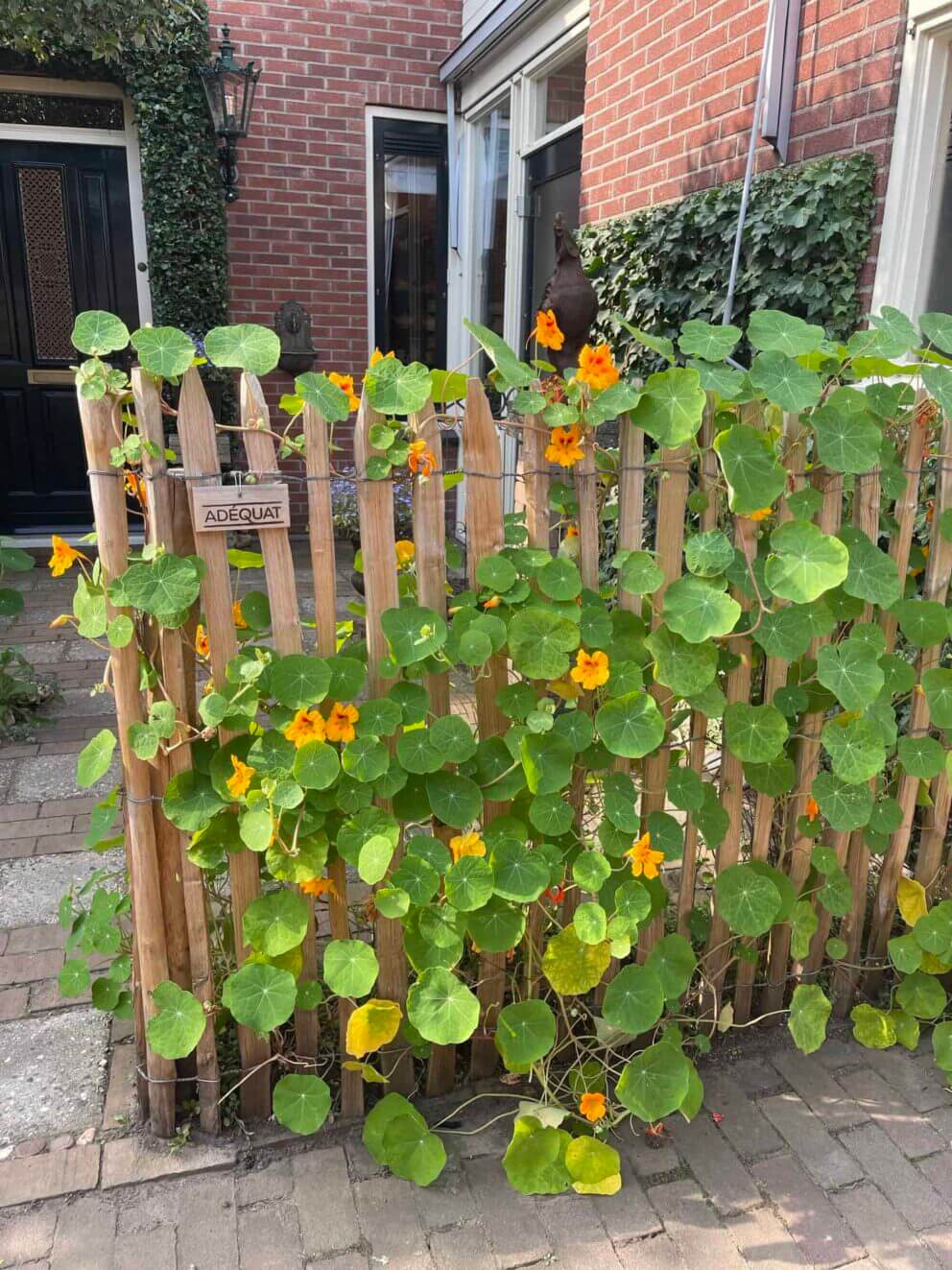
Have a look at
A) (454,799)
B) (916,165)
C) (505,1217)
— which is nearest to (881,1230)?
(505,1217)

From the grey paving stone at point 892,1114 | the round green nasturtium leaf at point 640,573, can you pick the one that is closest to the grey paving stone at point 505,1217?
the grey paving stone at point 892,1114

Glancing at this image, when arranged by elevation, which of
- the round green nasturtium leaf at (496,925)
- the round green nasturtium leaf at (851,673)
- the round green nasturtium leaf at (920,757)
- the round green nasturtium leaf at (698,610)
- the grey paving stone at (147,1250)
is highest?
the round green nasturtium leaf at (698,610)

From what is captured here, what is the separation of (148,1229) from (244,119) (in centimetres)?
588

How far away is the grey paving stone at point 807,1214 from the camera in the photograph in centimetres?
162

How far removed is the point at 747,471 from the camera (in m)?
1.65

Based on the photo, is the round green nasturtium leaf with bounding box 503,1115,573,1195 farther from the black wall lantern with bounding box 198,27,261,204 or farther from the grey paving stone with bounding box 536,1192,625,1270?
the black wall lantern with bounding box 198,27,261,204

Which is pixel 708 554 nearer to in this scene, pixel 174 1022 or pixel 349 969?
pixel 349 969

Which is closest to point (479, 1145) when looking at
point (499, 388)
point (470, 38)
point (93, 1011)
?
point (93, 1011)

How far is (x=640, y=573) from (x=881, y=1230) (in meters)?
1.24

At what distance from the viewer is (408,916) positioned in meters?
1.71

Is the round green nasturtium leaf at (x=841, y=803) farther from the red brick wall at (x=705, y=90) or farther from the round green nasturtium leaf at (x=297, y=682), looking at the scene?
the red brick wall at (x=705, y=90)

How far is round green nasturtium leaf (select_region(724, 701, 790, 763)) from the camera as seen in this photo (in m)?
1.82

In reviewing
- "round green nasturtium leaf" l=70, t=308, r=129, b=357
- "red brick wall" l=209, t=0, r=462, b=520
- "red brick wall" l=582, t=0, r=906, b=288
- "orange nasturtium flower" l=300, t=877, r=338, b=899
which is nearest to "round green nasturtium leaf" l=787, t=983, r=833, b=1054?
"orange nasturtium flower" l=300, t=877, r=338, b=899

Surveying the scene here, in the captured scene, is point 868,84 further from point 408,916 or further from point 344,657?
point 408,916
